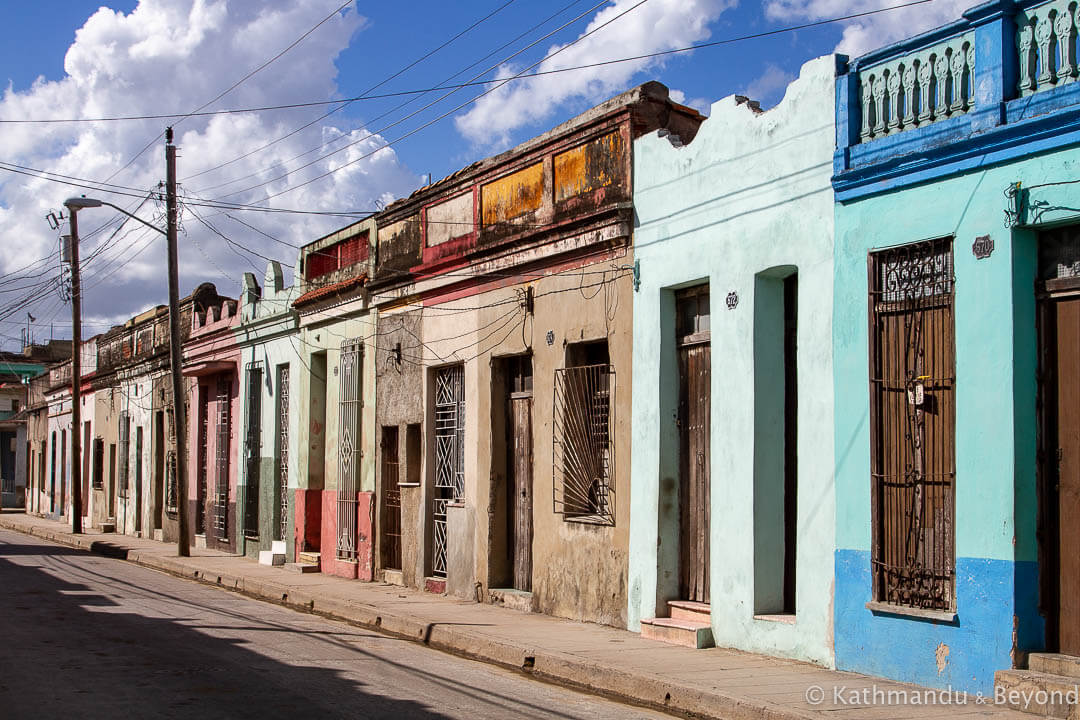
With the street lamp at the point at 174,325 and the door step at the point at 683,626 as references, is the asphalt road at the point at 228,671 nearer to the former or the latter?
the door step at the point at 683,626

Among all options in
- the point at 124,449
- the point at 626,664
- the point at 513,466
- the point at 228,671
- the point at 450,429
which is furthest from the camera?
the point at 124,449

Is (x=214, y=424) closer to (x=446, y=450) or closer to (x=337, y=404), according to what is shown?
(x=337, y=404)

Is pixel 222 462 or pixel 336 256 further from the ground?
pixel 336 256

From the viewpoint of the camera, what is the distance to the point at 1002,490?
27.1 feet

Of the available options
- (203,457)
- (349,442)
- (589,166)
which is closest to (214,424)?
(203,457)

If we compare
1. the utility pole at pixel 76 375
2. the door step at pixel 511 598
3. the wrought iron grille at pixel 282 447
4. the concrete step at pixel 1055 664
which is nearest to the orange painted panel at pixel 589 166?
the door step at pixel 511 598

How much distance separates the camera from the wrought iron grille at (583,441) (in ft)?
42.3

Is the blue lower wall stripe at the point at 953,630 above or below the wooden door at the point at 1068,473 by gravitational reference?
below

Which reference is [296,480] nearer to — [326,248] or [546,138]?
[326,248]

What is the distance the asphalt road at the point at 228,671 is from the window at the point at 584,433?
8.19 feet

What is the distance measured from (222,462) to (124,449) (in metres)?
9.00

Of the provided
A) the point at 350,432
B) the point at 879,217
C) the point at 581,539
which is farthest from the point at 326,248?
the point at 879,217

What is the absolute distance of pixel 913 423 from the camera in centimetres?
914

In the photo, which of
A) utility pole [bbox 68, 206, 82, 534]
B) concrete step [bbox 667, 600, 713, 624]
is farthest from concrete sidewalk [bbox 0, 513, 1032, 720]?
utility pole [bbox 68, 206, 82, 534]
